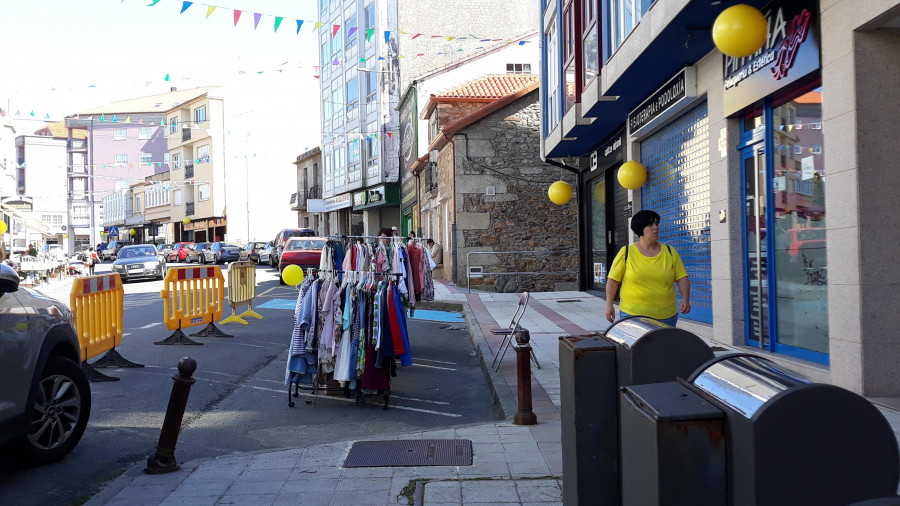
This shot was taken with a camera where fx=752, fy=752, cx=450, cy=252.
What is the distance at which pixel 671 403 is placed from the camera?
206cm

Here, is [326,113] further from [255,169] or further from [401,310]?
[401,310]

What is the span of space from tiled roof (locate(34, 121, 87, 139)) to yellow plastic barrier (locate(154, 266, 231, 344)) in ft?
286

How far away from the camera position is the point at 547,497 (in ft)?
13.4

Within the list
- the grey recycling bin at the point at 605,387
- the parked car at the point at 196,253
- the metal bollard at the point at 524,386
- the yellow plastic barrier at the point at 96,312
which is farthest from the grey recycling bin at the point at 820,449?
the parked car at the point at 196,253

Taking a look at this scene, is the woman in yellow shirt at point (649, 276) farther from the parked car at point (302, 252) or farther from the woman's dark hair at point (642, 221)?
the parked car at point (302, 252)

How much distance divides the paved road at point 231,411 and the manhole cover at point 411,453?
514 mm

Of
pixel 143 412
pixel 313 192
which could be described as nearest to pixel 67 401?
pixel 143 412

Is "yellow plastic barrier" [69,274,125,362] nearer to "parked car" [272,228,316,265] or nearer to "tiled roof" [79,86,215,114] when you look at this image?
"parked car" [272,228,316,265]

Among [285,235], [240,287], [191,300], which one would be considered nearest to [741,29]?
[191,300]

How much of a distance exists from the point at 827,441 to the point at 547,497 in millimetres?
2456

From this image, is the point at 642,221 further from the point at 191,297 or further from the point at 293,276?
the point at 191,297

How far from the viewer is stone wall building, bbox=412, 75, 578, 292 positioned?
20906 millimetres

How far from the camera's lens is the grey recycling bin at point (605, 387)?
9.39 feet

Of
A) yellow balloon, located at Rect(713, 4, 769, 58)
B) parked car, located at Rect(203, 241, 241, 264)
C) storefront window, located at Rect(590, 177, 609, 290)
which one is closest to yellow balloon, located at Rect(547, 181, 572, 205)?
storefront window, located at Rect(590, 177, 609, 290)
